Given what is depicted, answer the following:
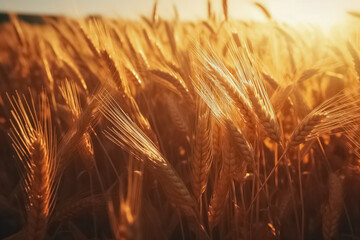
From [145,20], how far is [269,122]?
6.30ft

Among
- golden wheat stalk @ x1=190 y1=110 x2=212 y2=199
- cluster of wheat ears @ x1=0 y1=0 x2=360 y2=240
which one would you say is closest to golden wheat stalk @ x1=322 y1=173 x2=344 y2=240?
cluster of wheat ears @ x1=0 y1=0 x2=360 y2=240

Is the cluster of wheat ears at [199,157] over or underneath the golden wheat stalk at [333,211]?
over

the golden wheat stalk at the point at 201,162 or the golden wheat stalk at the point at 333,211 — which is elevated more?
the golden wheat stalk at the point at 201,162

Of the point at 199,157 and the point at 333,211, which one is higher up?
the point at 199,157

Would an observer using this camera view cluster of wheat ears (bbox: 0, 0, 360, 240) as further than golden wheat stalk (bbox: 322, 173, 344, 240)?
No

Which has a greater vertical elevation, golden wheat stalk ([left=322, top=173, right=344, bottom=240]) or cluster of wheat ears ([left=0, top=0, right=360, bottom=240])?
cluster of wheat ears ([left=0, top=0, right=360, bottom=240])

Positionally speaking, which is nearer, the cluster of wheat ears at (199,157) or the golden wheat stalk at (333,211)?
the cluster of wheat ears at (199,157)

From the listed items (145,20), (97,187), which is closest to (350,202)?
(97,187)

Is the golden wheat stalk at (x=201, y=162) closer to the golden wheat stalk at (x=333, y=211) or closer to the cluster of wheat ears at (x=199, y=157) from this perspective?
the cluster of wheat ears at (x=199, y=157)

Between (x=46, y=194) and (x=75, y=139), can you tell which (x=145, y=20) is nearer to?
(x=75, y=139)

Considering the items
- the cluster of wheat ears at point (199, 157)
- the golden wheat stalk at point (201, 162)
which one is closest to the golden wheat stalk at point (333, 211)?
the cluster of wheat ears at point (199, 157)

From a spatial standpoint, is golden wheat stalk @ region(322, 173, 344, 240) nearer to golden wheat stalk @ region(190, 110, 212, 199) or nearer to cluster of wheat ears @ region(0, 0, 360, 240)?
cluster of wheat ears @ region(0, 0, 360, 240)

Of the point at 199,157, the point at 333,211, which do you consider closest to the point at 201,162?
the point at 199,157

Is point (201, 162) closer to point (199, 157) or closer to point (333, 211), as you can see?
point (199, 157)
